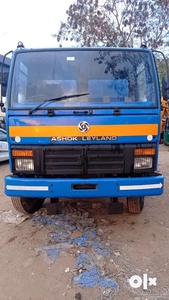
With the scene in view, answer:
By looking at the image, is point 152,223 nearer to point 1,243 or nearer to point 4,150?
point 1,243

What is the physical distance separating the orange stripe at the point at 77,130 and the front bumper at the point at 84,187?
0.54 meters

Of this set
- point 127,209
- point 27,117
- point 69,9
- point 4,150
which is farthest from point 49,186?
point 69,9

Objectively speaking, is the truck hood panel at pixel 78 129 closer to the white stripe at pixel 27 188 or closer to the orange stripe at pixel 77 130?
the orange stripe at pixel 77 130

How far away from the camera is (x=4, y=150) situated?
9.73 meters

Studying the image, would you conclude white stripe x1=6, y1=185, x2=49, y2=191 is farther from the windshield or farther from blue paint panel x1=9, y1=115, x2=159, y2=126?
the windshield

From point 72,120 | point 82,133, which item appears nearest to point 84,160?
point 82,133

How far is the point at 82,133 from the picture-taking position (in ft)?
10.9

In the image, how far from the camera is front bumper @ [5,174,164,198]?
3348 mm

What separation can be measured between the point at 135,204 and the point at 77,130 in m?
1.61

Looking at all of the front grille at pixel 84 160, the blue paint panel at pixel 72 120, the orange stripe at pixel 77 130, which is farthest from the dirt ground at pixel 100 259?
the blue paint panel at pixel 72 120

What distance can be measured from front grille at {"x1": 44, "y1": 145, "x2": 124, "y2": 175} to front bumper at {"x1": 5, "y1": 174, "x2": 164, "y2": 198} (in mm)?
119

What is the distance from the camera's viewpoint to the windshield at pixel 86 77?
3598mm

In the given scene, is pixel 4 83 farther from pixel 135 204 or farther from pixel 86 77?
pixel 135 204

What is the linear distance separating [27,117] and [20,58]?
0.93 meters
